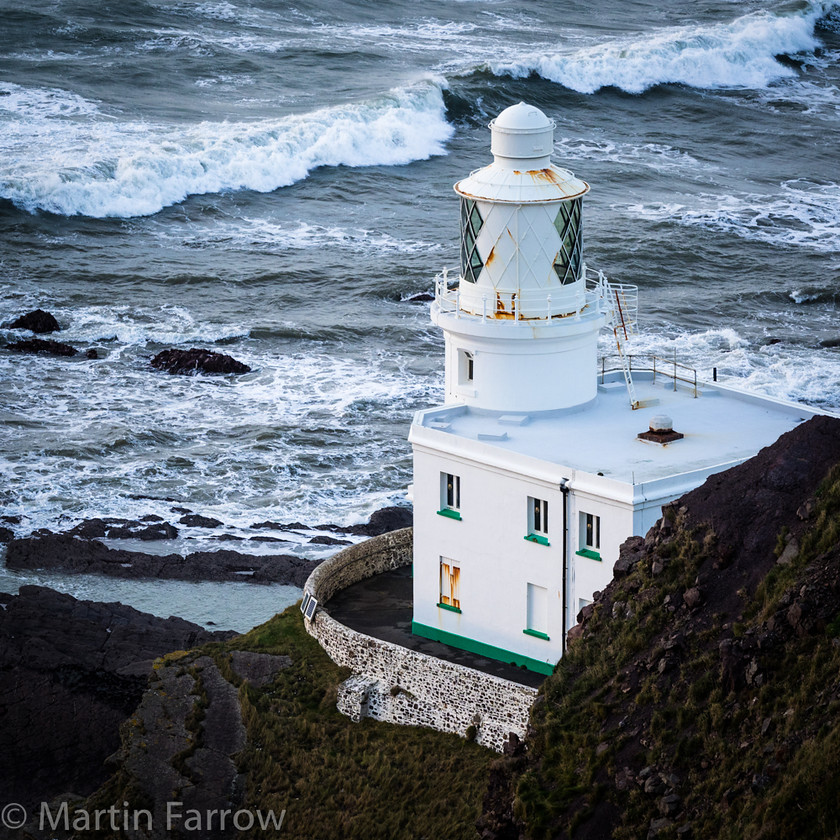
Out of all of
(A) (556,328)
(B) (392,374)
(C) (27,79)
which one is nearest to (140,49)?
(C) (27,79)

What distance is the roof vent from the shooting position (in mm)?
21078

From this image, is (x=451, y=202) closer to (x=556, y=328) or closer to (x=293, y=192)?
(x=293, y=192)

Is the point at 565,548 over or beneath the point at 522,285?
beneath

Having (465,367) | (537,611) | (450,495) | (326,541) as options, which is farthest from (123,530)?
(537,611)

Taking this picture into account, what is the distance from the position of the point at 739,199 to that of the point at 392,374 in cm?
1951

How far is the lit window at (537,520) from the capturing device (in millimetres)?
20109

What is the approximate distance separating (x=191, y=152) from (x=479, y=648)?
1476 inches

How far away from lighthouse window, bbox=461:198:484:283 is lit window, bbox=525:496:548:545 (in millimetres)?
3647

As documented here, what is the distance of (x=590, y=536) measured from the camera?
64.8 ft

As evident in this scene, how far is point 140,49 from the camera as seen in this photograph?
66.8 m

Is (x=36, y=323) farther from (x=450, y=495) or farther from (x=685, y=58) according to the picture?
(x=685, y=58)

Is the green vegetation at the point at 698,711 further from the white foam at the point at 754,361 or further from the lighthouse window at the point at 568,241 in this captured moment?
the white foam at the point at 754,361

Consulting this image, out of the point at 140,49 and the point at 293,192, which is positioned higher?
the point at 140,49

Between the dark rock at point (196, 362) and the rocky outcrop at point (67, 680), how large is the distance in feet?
40.7
